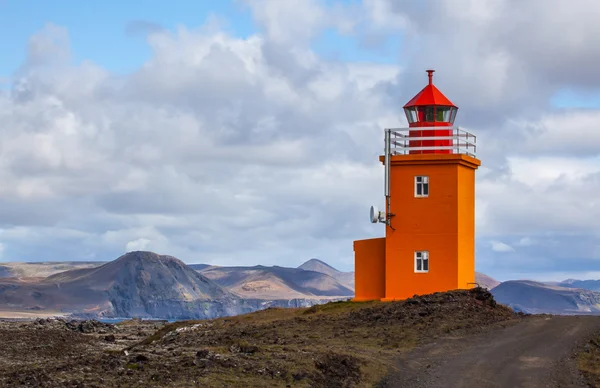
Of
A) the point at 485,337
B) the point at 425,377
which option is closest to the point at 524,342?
the point at 485,337

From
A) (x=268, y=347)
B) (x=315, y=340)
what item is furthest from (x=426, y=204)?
(x=268, y=347)

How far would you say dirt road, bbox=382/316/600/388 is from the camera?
28281 mm

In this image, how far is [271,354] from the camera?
29875 mm

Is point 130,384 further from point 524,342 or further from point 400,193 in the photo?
point 400,193

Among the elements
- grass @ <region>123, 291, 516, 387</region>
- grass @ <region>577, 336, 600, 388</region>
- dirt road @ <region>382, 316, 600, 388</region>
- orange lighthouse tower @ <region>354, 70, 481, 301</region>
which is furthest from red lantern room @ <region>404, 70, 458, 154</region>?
grass @ <region>577, 336, 600, 388</region>

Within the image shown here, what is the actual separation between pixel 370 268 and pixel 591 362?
1804cm

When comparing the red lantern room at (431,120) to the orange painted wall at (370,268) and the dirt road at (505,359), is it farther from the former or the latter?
the dirt road at (505,359)

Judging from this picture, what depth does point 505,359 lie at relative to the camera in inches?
1224

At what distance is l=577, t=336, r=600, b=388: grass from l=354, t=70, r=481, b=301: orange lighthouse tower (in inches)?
491

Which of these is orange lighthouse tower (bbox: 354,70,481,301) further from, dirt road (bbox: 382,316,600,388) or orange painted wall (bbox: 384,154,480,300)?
dirt road (bbox: 382,316,600,388)

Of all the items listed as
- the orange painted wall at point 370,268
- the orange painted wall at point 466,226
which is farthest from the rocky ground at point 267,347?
the orange painted wall at point 466,226

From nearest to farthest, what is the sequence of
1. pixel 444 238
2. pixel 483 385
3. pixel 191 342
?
pixel 483 385 → pixel 191 342 → pixel 444 238

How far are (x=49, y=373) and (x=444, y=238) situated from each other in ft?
79.6

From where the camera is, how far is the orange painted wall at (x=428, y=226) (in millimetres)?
45562
